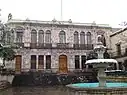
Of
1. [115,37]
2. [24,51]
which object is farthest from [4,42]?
[115,37]

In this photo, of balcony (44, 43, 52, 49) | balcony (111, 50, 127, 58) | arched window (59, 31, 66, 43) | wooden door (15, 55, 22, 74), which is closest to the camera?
balcony (111, 50, 127, 58)

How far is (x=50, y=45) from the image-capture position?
3206cm

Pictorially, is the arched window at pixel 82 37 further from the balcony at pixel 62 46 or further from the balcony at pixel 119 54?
the balcony at pixel 119 54

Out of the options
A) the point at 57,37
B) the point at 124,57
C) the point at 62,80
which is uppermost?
the point at 57,37

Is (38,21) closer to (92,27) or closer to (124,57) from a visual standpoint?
(92,27)

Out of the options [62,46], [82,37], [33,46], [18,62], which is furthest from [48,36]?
[18,62]

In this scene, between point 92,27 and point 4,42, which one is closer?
point 4,42

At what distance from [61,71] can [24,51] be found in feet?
18.8

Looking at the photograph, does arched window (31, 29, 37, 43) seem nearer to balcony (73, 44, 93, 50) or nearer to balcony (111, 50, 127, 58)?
balcony (73, 44, 93, 50)

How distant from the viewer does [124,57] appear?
30344 millimetres

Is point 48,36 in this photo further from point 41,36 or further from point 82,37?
point 82,37

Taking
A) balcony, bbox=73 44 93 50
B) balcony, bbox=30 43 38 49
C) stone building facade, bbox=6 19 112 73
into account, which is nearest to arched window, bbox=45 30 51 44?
stone building facade, bbox=6 19 112 73

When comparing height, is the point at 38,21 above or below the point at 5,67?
above

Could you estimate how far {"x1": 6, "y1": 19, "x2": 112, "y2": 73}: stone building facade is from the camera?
31.2 metres
